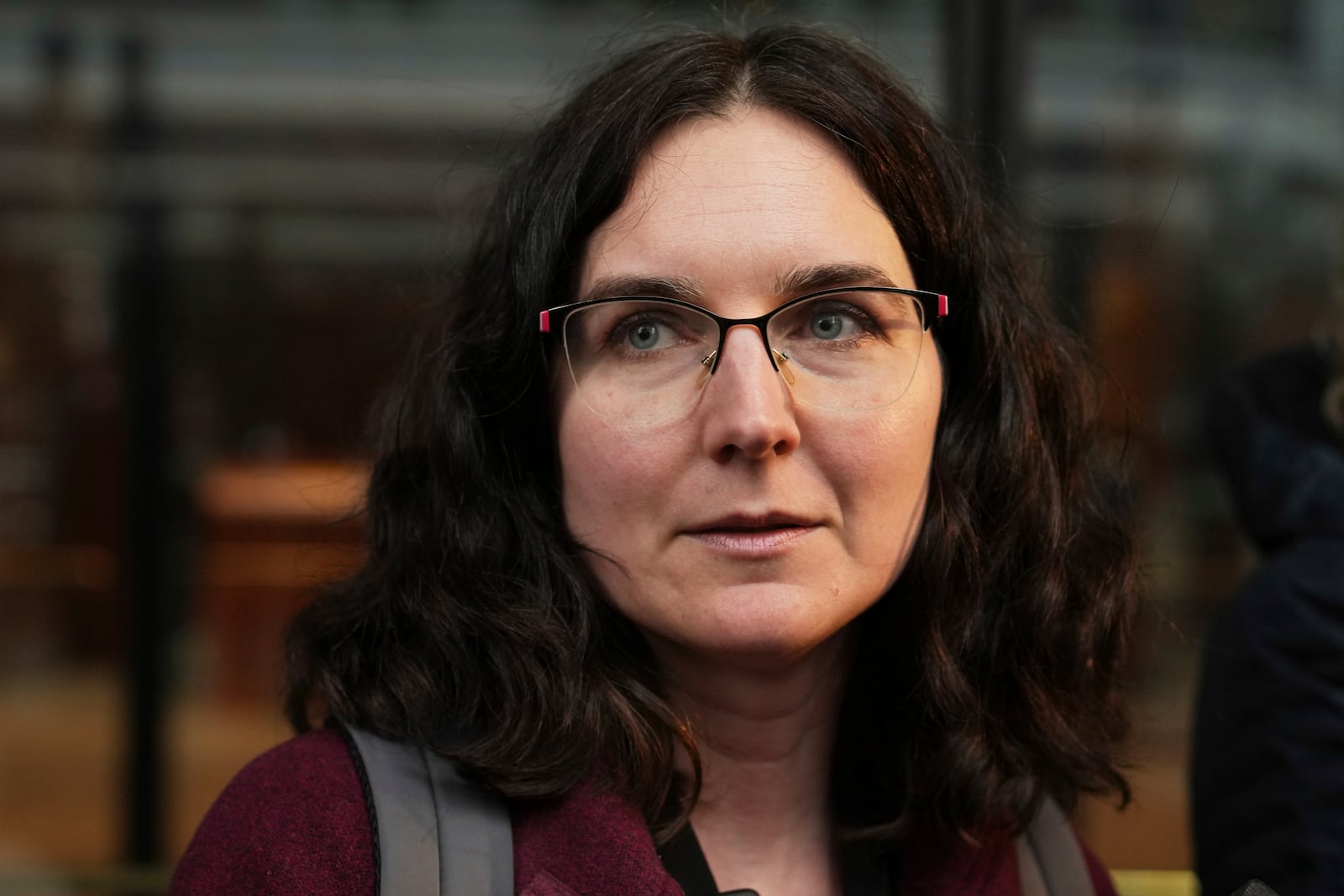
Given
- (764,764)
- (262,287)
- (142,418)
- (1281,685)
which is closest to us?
(764,764)

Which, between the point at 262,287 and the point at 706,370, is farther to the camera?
the point at 262,287

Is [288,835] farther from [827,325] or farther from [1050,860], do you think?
[1050,860]

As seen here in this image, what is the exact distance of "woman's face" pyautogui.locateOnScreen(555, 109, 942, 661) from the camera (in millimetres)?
1203

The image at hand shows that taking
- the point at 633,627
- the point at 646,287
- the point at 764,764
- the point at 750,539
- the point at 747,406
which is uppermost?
the point at 646,287

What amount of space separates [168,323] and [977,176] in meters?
2.98

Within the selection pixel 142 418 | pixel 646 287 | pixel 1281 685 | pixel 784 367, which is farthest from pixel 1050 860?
pixel 142 418

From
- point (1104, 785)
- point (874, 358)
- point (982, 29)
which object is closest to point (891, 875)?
point (1104, 785)

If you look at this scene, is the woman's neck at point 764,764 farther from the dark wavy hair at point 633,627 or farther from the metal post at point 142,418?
the metal post at point 142,418

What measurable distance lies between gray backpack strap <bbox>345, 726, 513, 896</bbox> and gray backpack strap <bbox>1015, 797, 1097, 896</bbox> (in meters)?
0.59

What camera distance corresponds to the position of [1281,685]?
1.49 meters

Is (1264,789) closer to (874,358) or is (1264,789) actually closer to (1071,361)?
(1071,361)

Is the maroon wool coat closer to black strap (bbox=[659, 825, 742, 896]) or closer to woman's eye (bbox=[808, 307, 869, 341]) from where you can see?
black strap (bbox=[659, 825, 742, 896])

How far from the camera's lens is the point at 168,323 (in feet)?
12.7

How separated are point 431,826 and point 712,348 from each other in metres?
0.49
